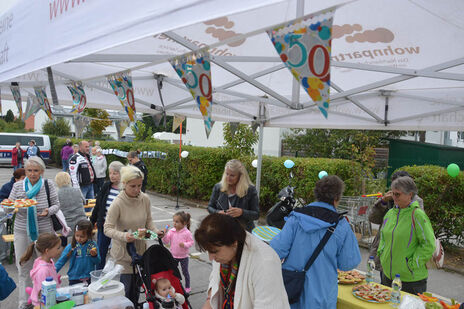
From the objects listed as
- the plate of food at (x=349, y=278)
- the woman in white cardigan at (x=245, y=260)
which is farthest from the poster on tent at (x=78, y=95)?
the plate of food at (x=349, y=278)

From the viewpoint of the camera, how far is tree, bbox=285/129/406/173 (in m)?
15.6

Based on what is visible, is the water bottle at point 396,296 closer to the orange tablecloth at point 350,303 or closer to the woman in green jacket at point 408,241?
the orange tablecloth at point 350,303

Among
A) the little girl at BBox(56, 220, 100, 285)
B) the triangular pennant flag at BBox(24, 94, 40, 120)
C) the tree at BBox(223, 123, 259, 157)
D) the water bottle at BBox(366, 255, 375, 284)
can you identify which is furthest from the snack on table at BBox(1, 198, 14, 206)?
the tree at BBox(223, 123, 259, 157)

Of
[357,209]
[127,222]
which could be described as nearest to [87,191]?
[127,222]

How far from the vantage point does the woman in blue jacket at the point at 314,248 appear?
8.02 ft

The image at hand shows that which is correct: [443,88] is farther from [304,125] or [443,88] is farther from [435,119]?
[304,125]

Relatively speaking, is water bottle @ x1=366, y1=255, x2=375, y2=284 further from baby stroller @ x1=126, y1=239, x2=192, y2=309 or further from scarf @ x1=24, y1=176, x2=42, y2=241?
scarf @ x1=24, y1=176, x2=42, y2=241

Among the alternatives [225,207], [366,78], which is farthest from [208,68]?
[366,78]

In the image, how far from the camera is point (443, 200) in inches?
267

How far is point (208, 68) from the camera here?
2645 millimetres

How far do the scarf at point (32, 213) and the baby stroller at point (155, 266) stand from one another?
1501mm

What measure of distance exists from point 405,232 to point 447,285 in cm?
346

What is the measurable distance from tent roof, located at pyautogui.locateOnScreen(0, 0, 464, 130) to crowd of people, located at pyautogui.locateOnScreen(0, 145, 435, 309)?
108 cm

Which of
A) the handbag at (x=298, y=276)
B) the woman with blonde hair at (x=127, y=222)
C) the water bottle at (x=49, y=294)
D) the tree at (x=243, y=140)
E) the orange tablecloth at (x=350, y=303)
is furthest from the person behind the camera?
the tree at (x=243, y=140)
